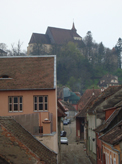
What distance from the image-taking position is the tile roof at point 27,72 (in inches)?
900

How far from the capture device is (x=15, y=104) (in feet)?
76.4

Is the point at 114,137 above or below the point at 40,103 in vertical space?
below

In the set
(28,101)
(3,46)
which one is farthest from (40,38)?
(28,101)

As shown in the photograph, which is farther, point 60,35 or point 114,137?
point 60,35

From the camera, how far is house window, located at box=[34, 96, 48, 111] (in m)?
22.9

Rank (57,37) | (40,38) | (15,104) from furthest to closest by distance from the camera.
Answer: (57,37) → (40,38) → (15,104)

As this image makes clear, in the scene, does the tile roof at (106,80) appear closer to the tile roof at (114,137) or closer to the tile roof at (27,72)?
the tile roof at (27,72)

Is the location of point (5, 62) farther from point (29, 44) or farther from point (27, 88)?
point (29, 44)

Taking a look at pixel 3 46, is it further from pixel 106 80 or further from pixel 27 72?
pixel 27 72

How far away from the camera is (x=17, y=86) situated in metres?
22.9

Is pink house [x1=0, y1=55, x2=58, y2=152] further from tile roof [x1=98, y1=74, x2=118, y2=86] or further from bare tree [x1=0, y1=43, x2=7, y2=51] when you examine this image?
tile roof [x1=98, y1=74, x2=118, y2=86]

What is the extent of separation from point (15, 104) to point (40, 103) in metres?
1.77

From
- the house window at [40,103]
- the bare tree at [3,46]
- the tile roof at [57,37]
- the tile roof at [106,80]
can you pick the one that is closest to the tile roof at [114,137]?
the house window at [40,103]

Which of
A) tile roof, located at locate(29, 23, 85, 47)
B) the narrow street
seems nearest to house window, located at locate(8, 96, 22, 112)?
the narrow street
